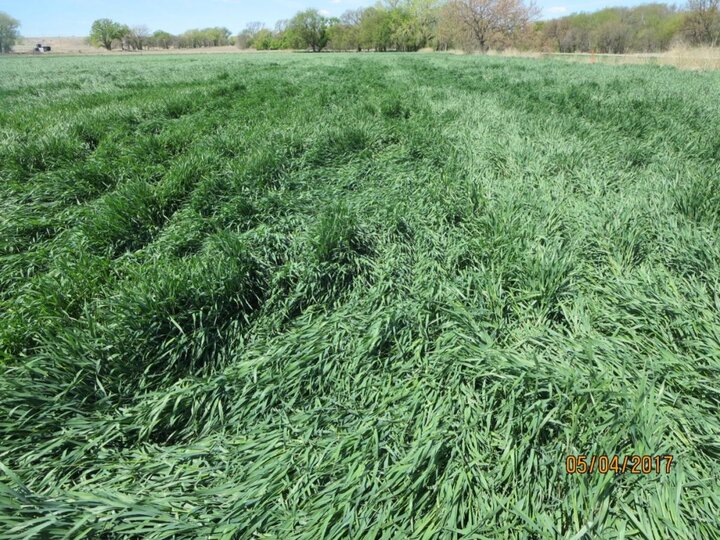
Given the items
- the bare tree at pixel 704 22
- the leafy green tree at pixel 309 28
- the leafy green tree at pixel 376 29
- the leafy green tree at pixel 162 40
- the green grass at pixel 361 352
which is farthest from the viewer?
the leafy green tree at pixel 162 40

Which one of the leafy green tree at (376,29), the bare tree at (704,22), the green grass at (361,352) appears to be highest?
the leafy green tree at (376,29)

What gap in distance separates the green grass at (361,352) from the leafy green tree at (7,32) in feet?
402

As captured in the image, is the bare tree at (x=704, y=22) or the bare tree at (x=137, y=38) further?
the bare tree at (x=137, y=38)

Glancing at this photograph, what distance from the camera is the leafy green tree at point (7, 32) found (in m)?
80.2

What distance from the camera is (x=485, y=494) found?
1.38m

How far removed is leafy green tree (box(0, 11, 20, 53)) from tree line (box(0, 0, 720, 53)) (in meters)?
0.23

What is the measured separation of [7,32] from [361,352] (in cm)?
13437

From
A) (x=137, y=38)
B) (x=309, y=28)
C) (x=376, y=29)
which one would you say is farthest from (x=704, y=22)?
(x=137, y=38)

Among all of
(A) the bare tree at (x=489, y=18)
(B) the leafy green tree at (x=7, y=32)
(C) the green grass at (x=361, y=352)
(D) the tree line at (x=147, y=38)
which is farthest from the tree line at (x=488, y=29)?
(B) the leafy green tree at (x=7, y=32)

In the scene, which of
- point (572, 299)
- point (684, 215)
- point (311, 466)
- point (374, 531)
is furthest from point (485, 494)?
point (684, 215)

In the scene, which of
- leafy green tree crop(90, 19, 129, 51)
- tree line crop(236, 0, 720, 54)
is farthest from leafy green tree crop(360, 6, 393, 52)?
leafy green tree crop(90, 19, 129, 51)

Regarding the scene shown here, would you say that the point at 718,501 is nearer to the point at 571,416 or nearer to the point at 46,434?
the point at 571,416

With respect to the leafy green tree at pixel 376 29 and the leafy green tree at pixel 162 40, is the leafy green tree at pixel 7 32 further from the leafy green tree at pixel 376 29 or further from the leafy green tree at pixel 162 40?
the leafy green tree at pixel 376 29

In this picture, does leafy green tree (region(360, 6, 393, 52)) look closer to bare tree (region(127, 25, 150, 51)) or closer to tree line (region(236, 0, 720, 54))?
tree line (region(236, 0, 720, 54))
